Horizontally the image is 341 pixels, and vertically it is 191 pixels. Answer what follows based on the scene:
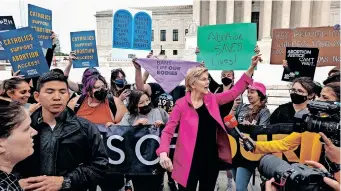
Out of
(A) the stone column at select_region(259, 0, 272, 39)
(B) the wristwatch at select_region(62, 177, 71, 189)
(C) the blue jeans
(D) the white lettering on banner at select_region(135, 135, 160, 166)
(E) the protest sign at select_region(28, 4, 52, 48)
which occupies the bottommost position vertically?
(C) the blue jeans

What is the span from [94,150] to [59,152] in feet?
0.85

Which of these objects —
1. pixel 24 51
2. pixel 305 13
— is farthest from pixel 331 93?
pixel 305 13

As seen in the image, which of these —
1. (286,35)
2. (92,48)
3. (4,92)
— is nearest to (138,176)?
(4,92)

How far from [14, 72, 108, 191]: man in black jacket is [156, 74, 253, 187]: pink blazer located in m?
0.83

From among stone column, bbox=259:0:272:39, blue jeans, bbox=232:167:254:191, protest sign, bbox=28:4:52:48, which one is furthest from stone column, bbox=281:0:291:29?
blue jeans, bbox=232:167:254:191

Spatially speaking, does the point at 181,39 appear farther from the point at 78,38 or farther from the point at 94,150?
the point at 94,150

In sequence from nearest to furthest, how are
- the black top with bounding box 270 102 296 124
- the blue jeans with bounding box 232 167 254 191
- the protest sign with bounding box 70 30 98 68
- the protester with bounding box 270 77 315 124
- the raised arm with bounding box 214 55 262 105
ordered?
the raised arm with bounding box 214 55 262 105
the protester with bounding box 270 77 315 124
the black top with bounding box 270 102 296 124
the blue jeans with bounding box 232 167 254 191
the protest sign with bounding box 70 30 98 68

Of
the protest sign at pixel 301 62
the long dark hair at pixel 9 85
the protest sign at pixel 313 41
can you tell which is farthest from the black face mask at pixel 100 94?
the protest sign at pixel 313 41

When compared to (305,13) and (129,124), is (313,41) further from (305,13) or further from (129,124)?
(305,13)

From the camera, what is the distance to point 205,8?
141 ft

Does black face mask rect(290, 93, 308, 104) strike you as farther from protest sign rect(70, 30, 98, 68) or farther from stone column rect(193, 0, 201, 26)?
stone column rect(193, 0, 201, 26)

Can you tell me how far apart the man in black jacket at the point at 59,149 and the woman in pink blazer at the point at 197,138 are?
823 millimetres

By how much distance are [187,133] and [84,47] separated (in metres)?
4.41

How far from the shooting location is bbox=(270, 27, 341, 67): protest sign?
225 inches
